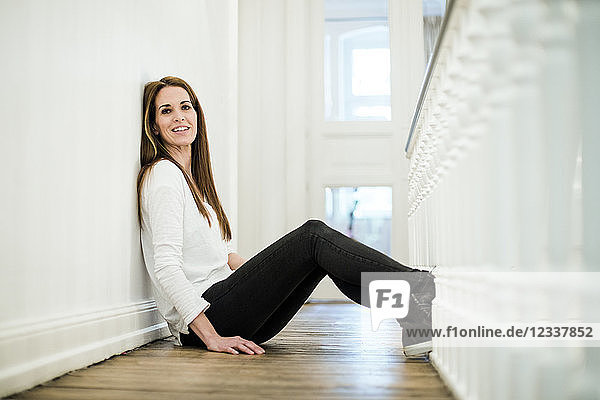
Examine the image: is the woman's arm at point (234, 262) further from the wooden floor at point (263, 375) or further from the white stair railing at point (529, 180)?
the white stair railing at point (529, 180)

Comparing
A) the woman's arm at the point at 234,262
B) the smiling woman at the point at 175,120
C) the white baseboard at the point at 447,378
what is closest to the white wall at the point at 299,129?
the woman's arm at the point at 234,262

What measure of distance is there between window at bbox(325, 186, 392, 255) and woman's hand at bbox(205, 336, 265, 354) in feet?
8.10

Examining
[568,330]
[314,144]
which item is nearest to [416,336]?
[568,330]


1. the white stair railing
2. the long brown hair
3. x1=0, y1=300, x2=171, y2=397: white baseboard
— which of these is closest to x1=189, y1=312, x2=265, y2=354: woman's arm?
x1=0, y1=300, x2=171, y2=397: white baseboard

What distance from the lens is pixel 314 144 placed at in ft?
14.3

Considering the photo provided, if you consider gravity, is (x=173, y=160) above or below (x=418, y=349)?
above

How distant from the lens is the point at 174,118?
2141 millimetres

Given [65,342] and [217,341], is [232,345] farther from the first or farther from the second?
[65,342]

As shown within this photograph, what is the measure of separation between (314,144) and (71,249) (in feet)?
9.41

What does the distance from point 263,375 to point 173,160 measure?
0.88 metres

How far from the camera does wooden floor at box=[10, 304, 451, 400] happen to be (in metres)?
1.27

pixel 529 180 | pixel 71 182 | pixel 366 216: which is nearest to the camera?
pixel 529 180

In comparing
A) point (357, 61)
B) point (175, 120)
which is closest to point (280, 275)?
point (175, 120)

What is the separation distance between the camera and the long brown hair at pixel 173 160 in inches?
81.0
